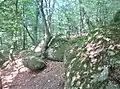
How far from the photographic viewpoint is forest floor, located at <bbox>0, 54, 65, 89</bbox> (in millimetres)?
7609

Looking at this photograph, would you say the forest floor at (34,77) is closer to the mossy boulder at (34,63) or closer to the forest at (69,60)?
the forest at (69,60)

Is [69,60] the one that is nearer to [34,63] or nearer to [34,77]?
[34,77]

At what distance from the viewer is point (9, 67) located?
1049 cm

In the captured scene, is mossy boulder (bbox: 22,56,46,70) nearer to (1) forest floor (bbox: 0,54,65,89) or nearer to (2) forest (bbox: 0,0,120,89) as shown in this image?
(2) forest (bbox: 0,0,120,89)

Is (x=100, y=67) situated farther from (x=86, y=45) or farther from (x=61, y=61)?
(x=61, y=61)

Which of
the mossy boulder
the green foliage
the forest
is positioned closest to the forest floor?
the forest

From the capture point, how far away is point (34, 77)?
336 inches

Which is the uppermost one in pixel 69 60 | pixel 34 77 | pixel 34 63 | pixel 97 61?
pixel 97 61

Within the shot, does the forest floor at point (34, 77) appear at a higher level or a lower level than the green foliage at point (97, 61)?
lower

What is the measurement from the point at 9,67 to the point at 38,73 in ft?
8.21

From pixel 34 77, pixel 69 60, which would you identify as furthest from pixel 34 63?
pixel 69 60

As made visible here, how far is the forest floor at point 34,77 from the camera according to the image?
761 cm

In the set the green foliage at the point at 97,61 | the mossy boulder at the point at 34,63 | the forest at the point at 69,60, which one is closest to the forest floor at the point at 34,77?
the forest at the point at 69,60

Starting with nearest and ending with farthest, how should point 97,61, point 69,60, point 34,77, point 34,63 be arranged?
point 97,61 < point 69,60 < point 34,77 < point 34,63
